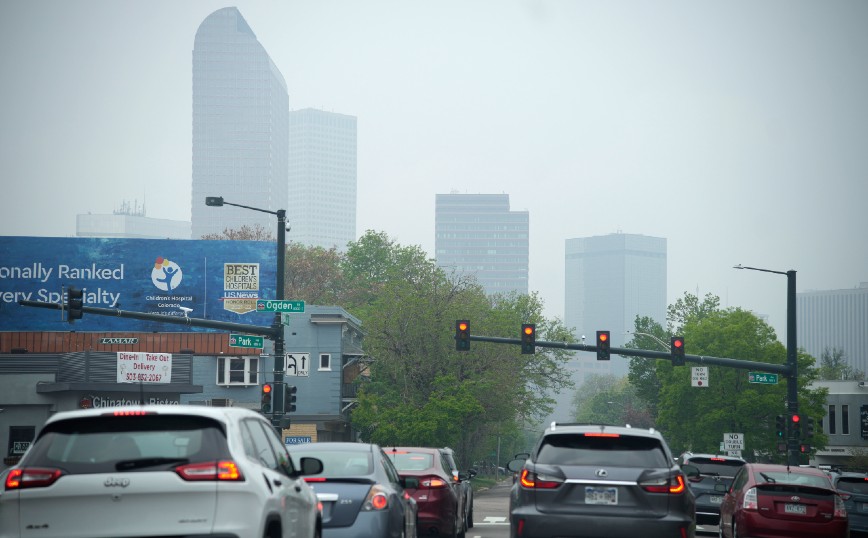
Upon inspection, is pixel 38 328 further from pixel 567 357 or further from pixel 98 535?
pixel 98 535

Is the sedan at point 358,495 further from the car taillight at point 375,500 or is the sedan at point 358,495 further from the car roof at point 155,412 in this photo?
the car roof at point 155,412

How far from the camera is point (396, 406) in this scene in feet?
220

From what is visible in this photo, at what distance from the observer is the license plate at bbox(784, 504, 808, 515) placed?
1912cm

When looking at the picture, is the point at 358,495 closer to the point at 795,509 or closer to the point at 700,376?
the point at 795,509

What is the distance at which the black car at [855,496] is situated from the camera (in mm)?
24875

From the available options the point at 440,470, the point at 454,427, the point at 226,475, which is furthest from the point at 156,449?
the point at 454,427

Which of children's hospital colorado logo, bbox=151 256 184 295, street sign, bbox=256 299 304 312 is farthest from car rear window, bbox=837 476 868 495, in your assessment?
children's hospital colorado logo, bbox=151 256 184 295

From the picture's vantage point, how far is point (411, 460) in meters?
19.7

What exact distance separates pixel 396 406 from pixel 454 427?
4072 millimetres

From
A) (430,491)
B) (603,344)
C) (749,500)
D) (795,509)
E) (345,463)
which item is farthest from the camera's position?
(603,344)

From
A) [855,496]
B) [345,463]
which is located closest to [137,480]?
[345,463]

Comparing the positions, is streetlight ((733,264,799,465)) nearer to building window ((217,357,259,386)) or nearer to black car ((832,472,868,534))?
black car ((832,472,868,534))

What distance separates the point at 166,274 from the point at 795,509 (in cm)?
4891

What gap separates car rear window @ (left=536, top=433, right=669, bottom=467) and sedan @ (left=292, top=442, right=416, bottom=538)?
1.76 m
